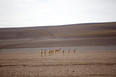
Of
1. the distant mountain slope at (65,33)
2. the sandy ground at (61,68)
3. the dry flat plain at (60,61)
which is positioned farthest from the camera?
the distant mountain slope at (65,33)

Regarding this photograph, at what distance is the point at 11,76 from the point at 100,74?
5.10m

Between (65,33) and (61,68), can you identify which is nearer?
(61,68)

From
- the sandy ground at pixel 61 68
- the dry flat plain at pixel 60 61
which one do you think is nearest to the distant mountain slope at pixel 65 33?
the dry flat plain at pixel 60 61

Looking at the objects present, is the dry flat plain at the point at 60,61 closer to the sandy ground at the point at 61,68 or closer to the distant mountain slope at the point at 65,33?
the sandy ground at the point at 61,68

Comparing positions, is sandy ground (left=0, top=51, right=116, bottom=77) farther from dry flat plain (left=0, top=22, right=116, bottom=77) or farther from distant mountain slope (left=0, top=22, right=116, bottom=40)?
distant mountain slope (left=0, top=22, right=116, bottom=40)

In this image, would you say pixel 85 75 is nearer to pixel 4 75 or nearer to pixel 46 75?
pixel 46 75

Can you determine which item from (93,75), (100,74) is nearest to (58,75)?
(93,75)

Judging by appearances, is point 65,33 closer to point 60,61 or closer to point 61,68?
point 60,61

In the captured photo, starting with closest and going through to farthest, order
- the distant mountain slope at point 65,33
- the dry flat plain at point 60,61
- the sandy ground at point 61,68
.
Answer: the sandy ground at point 61,68
the dry flat plain at point 60,61
the distant mountain slope at point 65,33

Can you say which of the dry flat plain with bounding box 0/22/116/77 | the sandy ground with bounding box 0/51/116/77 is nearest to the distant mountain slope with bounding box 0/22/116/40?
the dry flat plain with bounding box 0/22/116/77

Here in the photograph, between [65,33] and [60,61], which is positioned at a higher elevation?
[60,61]

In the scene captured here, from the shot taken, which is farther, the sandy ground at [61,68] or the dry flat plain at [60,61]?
the dry flat plain at [60,61]

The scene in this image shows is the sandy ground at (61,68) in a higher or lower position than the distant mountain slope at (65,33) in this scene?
higher

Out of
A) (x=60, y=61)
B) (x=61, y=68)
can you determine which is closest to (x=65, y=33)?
(x=60, y=61)
